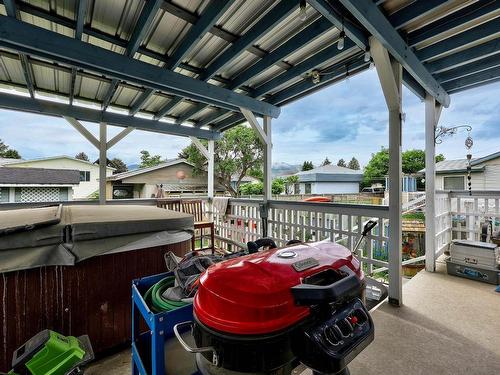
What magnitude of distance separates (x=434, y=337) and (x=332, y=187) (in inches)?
680

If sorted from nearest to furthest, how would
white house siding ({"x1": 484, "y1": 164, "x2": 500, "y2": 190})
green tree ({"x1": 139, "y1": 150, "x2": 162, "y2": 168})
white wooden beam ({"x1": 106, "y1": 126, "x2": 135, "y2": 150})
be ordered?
white wooden beam ({"x1": 106, "y1": 126, "x2": 135, "y2": 150}) → white house siding ({"x1": 484, "y1": 164, "x2": 500, "y2": 190}) → green tree ({"x1": 139, "y1": 150, "x2": 162, "y2": 168})

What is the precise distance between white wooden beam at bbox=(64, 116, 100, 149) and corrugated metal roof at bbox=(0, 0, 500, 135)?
52 cm

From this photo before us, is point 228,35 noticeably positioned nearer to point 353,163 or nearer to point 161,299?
point 161,299

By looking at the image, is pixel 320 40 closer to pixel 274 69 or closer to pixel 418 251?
pixel 274 69

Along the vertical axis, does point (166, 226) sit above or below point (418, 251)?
above

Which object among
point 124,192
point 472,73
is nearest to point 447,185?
point 472,73

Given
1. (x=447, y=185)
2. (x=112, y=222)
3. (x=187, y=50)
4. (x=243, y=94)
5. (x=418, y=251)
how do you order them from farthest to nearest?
1. (x=447, y=185)
2. (x=418, y=251)
3. (x=243, y=94)
4. (x=187, y=50)
5. (x=112, y=222)

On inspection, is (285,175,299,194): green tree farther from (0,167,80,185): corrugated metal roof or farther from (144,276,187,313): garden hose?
(144,276,187,313): garden hose

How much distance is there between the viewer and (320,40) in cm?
254

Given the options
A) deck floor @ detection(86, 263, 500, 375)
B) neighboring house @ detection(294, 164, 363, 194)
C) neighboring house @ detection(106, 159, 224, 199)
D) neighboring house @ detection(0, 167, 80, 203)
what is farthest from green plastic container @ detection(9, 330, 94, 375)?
neighboring house @ detection(294, 164, 363, 194)

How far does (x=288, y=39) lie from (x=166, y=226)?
2311mm

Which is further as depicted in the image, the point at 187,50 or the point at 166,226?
the point at 187,50

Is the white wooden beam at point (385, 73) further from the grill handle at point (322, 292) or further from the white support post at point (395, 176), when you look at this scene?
the grill handle at point (322, 292)

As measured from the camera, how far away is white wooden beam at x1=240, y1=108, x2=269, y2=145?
12.3ft
